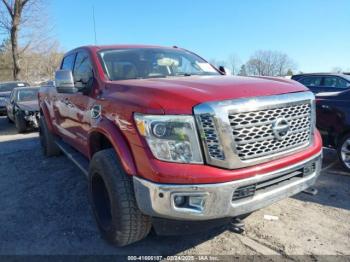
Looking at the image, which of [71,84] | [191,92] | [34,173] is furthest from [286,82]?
[34,173]

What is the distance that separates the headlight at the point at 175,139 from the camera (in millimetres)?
2643

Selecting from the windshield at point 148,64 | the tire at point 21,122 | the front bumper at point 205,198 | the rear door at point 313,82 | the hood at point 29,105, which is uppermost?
the windshield at point 148,64

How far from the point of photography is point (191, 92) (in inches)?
111

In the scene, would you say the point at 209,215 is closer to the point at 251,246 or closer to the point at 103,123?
the point at 251,246

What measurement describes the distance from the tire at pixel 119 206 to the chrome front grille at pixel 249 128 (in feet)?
2.60

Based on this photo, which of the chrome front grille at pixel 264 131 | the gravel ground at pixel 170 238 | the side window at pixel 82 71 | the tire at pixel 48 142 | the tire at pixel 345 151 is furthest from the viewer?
the tire at pixel 48 142

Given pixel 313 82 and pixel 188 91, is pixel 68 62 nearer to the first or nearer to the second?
pixel 188 91

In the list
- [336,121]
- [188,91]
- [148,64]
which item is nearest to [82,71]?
[148,64]

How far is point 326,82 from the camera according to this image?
1132 cm

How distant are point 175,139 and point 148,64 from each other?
1849 millimetres

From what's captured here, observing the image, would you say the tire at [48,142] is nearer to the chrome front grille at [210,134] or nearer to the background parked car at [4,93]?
the chrome front grille at [210,134]

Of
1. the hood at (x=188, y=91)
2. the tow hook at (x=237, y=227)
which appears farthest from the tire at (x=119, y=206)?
the tow hook at (x=237, y=227)

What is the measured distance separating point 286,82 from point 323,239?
157cm

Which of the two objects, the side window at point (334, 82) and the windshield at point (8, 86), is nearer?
the side window at point (334, 82)
